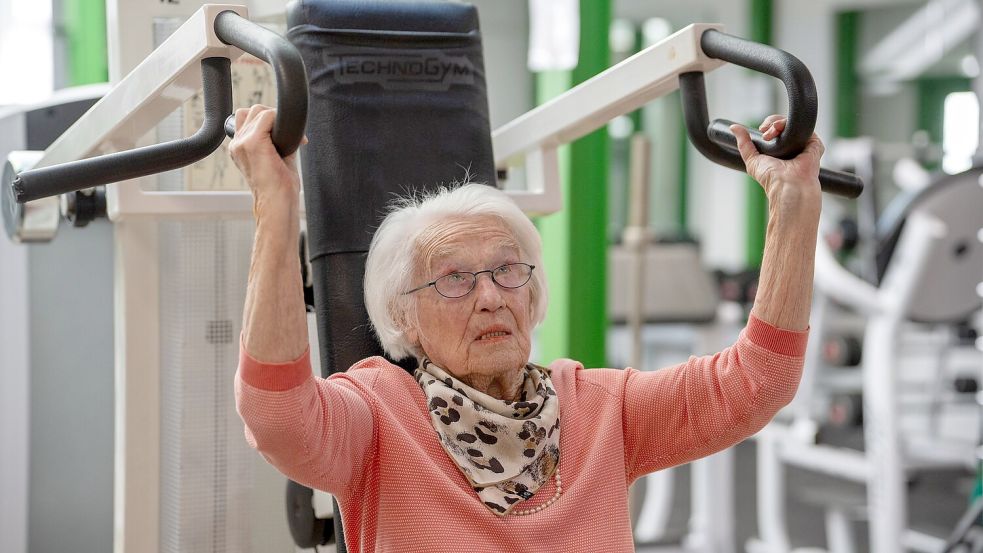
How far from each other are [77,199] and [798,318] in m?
1.20

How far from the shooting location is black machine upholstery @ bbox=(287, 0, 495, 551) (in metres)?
1.73

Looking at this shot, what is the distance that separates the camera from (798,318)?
149 cm

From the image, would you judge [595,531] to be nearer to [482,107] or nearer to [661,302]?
[482,107]

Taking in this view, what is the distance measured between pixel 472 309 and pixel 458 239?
11 cm

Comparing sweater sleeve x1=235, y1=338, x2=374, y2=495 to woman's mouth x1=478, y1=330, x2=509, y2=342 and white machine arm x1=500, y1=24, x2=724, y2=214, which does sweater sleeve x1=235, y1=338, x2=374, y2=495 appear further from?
white machine arm x1=500, y1=24, x2=724, y2=214

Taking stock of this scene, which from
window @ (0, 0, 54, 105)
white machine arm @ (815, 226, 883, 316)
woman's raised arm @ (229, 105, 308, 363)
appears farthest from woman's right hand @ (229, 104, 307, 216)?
window @ (0, 0, 54, 105)

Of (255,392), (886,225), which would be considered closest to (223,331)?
(255,392)

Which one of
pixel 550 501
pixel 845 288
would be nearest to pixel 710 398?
pixel 550 501

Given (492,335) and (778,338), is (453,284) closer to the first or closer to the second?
(492,335)

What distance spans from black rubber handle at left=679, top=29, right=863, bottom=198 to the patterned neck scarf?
47 cm

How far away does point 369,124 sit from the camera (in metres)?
1.83

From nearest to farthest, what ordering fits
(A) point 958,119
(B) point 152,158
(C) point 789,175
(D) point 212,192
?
(B) point 152,158
(C) point 789,175
(D) point 212,192
(A) point 958,119

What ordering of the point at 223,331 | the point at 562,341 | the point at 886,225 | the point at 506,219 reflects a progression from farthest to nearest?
the point at 886,225, the point at 562,341, the point at 223,331, the point at 506,219

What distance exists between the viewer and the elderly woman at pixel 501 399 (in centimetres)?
143
